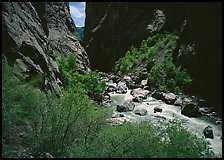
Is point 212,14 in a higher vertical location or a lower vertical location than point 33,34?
higher

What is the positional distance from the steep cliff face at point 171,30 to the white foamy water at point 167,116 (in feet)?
10.5

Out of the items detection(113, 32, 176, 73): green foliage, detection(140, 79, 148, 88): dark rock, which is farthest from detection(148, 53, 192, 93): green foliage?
detection(113, 32, 176, 73): green foliage

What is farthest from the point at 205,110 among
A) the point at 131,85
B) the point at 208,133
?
the point at 131,85

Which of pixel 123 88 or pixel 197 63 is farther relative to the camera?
pixel 123 88

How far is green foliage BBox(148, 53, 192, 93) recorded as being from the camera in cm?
2273

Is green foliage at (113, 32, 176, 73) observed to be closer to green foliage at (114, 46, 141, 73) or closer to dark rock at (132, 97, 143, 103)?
green foliage at (114, 46, 141, 73)

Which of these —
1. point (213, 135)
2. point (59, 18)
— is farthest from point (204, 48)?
point (59, 18)

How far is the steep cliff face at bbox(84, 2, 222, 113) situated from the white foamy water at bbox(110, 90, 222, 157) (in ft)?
10.5

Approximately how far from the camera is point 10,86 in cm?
930

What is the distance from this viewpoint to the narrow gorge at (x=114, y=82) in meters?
9.13

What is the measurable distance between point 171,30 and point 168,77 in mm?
9384

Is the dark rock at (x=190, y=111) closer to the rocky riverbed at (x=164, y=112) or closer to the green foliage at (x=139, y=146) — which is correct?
the rocky riverbed at (x=164, y=112)

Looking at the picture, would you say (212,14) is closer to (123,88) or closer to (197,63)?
(197,63)

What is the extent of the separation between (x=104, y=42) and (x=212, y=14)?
20134mm
